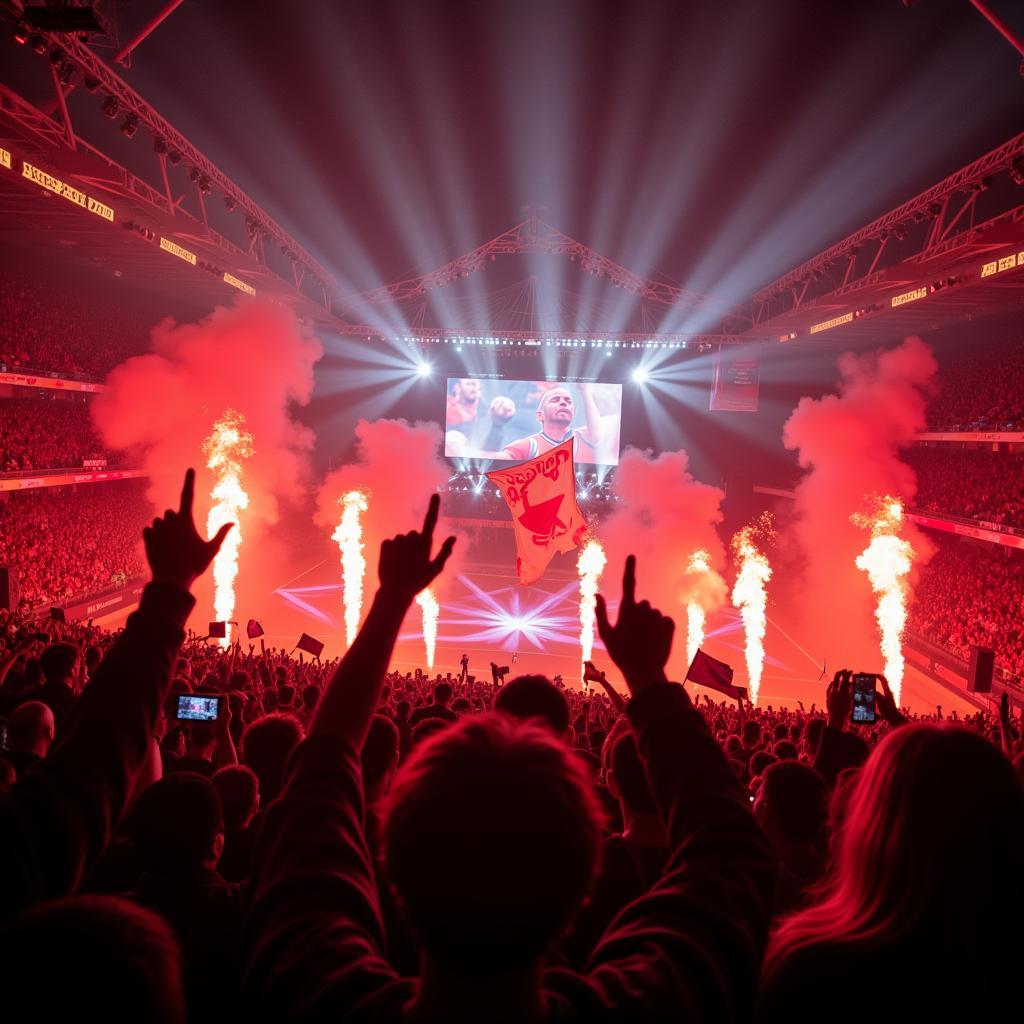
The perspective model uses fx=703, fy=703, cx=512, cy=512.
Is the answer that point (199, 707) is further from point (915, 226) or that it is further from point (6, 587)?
point (915, 226)

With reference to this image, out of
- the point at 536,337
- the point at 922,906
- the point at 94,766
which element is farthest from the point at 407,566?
the point at 536,337

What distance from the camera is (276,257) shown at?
3175 centimetres

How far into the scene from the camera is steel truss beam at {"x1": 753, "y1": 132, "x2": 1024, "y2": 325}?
49.0 feet

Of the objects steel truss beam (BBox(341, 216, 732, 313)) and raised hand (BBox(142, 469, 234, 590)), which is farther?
steel truss beam (BBox(341, 216, 732, 313))

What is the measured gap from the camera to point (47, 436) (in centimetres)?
2470

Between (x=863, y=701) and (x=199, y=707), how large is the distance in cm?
561

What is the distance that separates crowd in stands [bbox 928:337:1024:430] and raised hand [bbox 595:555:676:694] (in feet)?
84.3

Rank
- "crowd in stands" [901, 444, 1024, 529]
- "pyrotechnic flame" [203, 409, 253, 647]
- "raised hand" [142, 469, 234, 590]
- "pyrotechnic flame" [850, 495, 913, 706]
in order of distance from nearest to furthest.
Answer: "raised hand" [142, 469, 234, 590] → "crowd in stands" [901, 444, 1024, 529] → "pyrotechnic flame" [850, 495, 913, 706] → "pyrotechnic flame" [203, 409, 253, 647]

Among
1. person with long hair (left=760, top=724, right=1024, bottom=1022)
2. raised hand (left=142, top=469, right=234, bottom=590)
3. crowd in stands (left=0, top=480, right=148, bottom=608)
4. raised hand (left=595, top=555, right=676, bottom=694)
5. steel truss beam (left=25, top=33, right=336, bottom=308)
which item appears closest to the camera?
person with long hair (left=760, top=724, right=1024, bottom=1022)

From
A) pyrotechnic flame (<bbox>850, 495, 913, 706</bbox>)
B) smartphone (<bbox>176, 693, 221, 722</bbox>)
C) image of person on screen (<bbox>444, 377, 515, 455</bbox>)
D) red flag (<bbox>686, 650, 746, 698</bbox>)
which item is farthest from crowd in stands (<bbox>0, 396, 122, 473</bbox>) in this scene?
pyrotechnic flame (<bbox>850, 495, 913, 706</bbox>)

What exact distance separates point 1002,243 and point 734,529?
2268cm

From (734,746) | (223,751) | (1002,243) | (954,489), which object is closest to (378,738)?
(223,751)

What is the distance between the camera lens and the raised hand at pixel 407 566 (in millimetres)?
1975

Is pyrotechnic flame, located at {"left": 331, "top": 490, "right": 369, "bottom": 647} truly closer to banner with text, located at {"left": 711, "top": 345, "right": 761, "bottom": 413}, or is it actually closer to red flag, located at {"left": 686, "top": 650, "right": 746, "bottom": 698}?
banner with text, located at {"left": 711, "top": 345, "right": 761, "bottom": 413}
